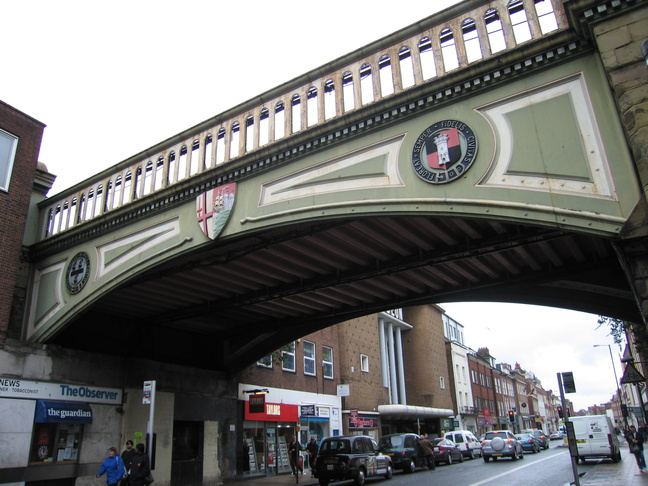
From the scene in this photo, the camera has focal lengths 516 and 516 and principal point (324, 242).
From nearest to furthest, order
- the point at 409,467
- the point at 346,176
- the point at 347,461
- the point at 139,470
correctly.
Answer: the point at 346,176
the point at 139,470
the point at 347,461
the point at 409,467

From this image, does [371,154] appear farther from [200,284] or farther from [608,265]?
[200,284]

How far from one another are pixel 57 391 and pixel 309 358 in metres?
15.2

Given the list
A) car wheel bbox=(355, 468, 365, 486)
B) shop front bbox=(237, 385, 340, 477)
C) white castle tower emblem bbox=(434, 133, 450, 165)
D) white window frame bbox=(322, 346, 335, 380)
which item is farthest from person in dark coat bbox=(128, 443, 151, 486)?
white window frame bbox=(322, 346, 335, 380)

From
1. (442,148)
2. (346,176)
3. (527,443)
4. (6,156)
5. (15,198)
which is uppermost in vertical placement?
(6,156)

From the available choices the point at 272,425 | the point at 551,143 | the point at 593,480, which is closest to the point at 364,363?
the point at 272,425

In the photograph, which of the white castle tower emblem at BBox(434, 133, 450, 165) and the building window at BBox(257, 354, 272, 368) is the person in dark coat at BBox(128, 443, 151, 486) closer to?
the white castle tower emblem at BBox(434, 133, 450, 165)

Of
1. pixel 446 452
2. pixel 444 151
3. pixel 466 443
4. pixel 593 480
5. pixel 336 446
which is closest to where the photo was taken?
pixel 444 151

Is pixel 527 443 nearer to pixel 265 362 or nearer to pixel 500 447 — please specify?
pixel 500 447

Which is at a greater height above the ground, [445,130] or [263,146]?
[263,146]

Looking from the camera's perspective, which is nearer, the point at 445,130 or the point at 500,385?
the point at 445,130

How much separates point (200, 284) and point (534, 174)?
11.4 metres

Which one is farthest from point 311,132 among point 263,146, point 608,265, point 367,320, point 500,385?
point 500,385

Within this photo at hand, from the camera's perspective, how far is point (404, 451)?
24.7m

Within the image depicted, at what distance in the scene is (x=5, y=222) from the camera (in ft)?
50.3
